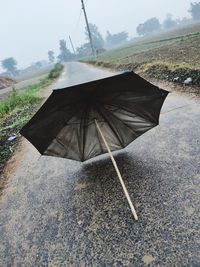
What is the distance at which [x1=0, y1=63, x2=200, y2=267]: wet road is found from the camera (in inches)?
91.7

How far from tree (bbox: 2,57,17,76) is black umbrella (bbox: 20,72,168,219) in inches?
6334

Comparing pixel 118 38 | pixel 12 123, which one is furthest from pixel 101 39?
pixel 12 123

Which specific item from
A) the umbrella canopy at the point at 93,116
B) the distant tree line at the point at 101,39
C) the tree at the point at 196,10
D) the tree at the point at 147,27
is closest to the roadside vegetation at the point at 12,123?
the umbrella canopy at the point at 93,116

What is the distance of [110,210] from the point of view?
2.91m

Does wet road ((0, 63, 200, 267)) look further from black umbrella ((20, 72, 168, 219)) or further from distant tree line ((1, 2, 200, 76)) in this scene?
distant tree line ((1, 2, 200, 76))

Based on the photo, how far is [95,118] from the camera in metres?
3.55

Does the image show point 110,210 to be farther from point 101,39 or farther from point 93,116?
point 101,39

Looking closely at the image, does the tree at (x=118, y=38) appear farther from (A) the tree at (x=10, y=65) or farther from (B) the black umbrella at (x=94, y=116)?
(B) the black umbrella at (x=94, y=116)

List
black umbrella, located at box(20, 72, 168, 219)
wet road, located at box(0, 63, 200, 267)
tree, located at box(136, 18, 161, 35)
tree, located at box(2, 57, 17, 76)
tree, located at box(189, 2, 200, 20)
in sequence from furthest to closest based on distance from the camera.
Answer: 1. tree, located at box(136, 18, 161, 35)
2. tree, located at box(2, 57, 17, 76)
3. tree, located at box(189, 2, 200, 20)
4. black umbrella, located at box(20, 72, 168, 219)
5. wet road, located at box(0, 63, 200, 267)

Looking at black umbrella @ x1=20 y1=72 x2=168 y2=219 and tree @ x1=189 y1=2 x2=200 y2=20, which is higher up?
black umbrella @ x1=20 y1=72 x2=168 y2=219

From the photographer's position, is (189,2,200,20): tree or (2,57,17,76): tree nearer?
(189,2,200,20): tree

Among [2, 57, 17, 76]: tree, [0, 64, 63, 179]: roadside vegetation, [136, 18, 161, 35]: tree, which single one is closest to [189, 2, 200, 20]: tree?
[136, 18, 161, 35]: tree

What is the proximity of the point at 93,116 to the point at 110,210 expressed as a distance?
1265 millimetres

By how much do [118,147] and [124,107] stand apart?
0.70 metres
